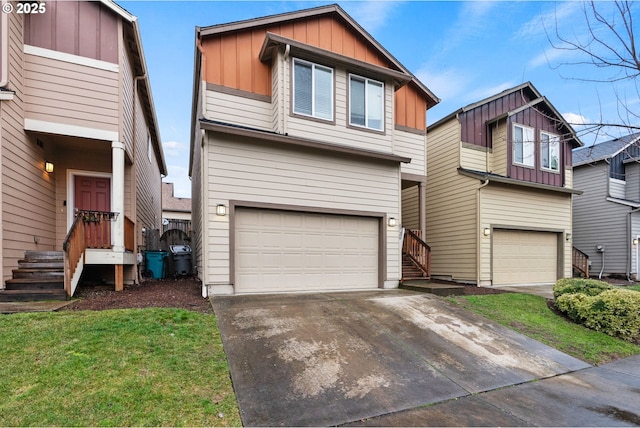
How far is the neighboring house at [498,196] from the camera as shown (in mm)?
10891

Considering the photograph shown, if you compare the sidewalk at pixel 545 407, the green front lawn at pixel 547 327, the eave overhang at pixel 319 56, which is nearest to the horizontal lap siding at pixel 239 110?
the eave overhang at pixel 319 56

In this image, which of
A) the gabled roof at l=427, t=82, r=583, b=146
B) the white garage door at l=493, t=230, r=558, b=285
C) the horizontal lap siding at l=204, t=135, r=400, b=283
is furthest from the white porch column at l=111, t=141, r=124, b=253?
the white garage door at l=493, t=230, r=558, b=285

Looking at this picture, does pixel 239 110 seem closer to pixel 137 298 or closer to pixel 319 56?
pixel 319 56

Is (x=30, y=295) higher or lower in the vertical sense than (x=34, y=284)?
lower

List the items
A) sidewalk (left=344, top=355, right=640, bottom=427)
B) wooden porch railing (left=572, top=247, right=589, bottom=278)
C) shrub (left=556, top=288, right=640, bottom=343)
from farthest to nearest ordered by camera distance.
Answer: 1. wooden porch railing (left=572, top=247, right=589, bottom=278)
2. shrub (left=556, top=288, right=640, bottom=343)
3. sidewalk (left=344, top=355, right=640, bottom=427)

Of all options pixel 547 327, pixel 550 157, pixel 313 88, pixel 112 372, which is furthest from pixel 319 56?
pixel 550 157

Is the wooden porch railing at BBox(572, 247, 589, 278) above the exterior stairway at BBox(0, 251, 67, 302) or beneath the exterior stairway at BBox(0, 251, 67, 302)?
beneath

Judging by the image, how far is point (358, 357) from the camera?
4.44 metres

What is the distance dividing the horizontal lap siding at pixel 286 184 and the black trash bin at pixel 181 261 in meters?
5.23

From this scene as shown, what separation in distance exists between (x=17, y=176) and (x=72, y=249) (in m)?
2.09

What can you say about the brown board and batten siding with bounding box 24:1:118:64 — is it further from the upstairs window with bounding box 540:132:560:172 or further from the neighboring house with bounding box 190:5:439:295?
the upstairs window with bounding box 540:132:560:172

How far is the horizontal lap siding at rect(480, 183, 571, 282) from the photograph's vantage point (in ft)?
35.2

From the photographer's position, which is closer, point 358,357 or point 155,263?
point 358,357

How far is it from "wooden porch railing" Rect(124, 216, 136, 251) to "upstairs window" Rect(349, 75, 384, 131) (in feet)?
21.1
